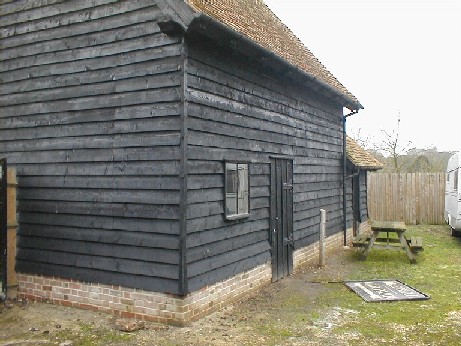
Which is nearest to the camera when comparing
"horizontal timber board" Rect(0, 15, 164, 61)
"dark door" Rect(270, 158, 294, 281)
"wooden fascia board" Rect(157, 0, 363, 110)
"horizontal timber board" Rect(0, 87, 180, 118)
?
"wooden fascia board" Rect(157, 0, 363, 110)

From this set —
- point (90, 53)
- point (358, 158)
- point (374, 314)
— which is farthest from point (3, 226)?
point (358, 158)

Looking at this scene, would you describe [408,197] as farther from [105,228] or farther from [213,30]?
[105,228]

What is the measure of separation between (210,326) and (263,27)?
258 inches

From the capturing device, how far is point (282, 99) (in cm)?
894

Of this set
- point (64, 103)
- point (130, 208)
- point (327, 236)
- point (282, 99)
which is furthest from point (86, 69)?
point (327, 236)

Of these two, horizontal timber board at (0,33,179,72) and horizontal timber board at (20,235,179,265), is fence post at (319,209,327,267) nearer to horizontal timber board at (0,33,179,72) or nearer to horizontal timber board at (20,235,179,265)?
horizontal timber board at (20,235,179,265)

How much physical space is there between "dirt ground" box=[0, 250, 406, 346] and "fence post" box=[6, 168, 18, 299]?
0.29 meters

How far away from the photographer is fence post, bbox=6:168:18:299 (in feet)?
24.1

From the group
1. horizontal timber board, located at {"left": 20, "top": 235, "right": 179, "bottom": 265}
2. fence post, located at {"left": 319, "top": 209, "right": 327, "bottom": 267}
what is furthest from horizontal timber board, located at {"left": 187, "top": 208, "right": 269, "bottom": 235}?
fence post, located at {"left": 319, "top": 209, "right": 327, "bottom": 267}

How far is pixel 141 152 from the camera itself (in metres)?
6.28

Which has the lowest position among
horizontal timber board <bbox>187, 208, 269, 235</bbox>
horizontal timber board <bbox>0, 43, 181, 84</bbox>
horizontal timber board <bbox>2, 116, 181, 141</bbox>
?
horizontal timber board <bbox>187, 208, 269, 235</bbox>

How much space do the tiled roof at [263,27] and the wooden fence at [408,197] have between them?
6.90 metres

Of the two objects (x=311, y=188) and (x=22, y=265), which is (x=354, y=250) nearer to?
(x=311, y=188)

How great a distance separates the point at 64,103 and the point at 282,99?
4.18 meters
